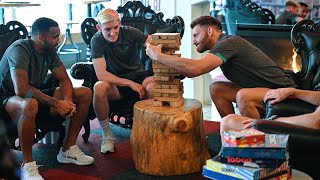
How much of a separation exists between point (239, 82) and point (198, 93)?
219 centimetres

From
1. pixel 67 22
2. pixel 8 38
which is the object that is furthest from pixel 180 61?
pixel 67 22

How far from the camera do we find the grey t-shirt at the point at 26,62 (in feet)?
11.7

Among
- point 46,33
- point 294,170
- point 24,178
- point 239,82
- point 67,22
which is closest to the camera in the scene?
point 294,170

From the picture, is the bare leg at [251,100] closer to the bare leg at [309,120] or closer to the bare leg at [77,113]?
the bare leg at [309,120]

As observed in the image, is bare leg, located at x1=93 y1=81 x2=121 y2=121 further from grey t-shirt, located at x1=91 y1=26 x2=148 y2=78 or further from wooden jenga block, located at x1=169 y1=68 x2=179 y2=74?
wooden jenga block, located at x1=169 y1=68 x2=179 y2=74

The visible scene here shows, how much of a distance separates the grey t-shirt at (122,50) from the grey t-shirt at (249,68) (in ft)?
2.84

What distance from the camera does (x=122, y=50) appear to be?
4309 millimetres

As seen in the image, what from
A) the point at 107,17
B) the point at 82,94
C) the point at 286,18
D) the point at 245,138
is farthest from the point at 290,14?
the point at 245,138

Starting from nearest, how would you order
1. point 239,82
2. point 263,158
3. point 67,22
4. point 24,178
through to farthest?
1. point 263,158
2. point 24,178
3. point 239,82
4. point 67,22

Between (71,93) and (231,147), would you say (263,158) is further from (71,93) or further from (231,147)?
(71,93)

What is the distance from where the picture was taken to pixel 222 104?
407 cm

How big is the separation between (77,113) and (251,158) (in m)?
2.03

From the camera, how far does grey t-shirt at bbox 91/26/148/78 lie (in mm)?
4219

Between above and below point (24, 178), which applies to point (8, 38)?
above
